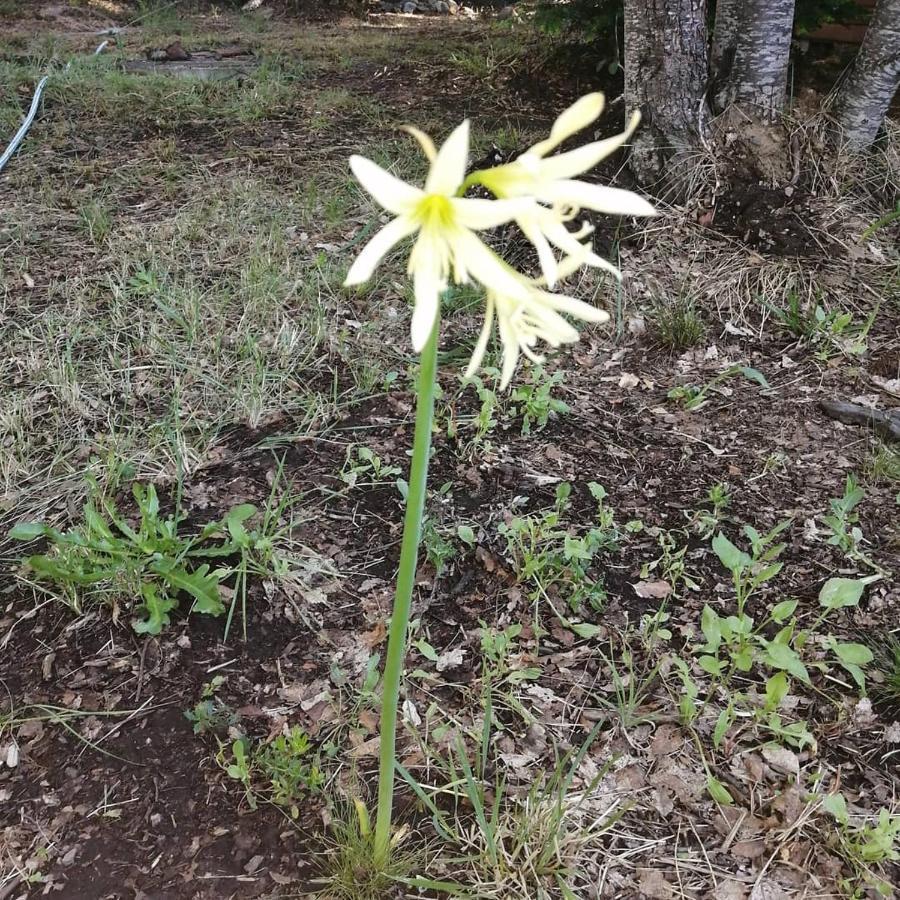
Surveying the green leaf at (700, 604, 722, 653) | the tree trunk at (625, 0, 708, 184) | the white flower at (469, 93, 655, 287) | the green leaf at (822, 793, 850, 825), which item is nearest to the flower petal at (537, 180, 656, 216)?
the white flower at (469, 93, 655, 287)

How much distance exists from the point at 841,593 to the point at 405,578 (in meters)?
1.05

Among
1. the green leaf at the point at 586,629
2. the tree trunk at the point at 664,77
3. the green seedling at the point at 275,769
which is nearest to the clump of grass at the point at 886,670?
the green leaf at the point at 586,629

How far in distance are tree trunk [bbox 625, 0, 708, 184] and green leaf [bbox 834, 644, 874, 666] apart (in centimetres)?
230

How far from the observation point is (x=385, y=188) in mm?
750

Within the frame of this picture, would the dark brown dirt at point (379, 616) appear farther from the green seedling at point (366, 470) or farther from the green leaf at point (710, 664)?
the green leaf at point (710, 664)

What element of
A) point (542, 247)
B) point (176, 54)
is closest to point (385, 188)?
point (542, 247)

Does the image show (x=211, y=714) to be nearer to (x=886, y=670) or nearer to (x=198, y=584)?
(x=198, y=584)

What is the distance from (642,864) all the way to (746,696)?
0.43 metres

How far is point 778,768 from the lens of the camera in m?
1.51

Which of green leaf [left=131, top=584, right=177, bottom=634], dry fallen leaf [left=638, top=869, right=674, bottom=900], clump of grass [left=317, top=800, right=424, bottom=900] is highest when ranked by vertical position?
green leaf [left=131, top=584, right=177, bottom=634]

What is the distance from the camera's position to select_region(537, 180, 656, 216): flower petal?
0.81 meters

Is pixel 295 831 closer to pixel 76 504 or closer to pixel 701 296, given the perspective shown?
pixel 76 504

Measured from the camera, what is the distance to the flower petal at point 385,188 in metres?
0.73

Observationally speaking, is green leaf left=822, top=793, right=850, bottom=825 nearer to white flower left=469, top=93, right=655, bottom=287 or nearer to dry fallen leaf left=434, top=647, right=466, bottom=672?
dry fallen leaf left=434, top=647, right=466, bottom=672
